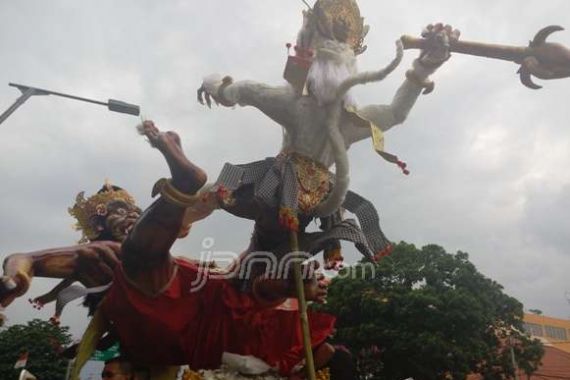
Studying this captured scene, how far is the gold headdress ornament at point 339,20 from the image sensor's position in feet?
16.3

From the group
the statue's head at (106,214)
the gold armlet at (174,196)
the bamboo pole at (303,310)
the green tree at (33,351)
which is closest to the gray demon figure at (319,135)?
the bamboo pole at (303,310)

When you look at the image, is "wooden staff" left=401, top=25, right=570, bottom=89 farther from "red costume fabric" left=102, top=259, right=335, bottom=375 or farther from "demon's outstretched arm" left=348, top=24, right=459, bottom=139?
"red costume fabric" left=102, top=259, right=335, bottom=375

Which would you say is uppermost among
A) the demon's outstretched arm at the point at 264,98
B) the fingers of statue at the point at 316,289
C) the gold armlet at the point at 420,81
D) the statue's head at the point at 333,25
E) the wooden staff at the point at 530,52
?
the statue's head at the point at 333,25

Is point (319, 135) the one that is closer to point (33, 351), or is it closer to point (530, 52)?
point (530, 52)

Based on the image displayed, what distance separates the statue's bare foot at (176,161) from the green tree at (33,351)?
15419 millimetres

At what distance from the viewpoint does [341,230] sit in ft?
14.8

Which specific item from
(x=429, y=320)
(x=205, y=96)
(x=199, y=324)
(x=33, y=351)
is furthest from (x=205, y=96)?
(x=33, y=351)

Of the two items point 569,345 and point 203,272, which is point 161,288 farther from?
point 569,345

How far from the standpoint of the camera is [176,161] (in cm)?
394

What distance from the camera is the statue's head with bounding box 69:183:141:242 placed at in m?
5.71

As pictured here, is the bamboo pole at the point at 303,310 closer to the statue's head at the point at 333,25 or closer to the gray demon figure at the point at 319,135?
the gray demon figure at the point at 319,135

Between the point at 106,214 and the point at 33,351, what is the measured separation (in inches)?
614

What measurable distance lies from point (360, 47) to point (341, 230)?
1852mm

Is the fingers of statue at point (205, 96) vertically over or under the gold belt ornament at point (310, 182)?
over
